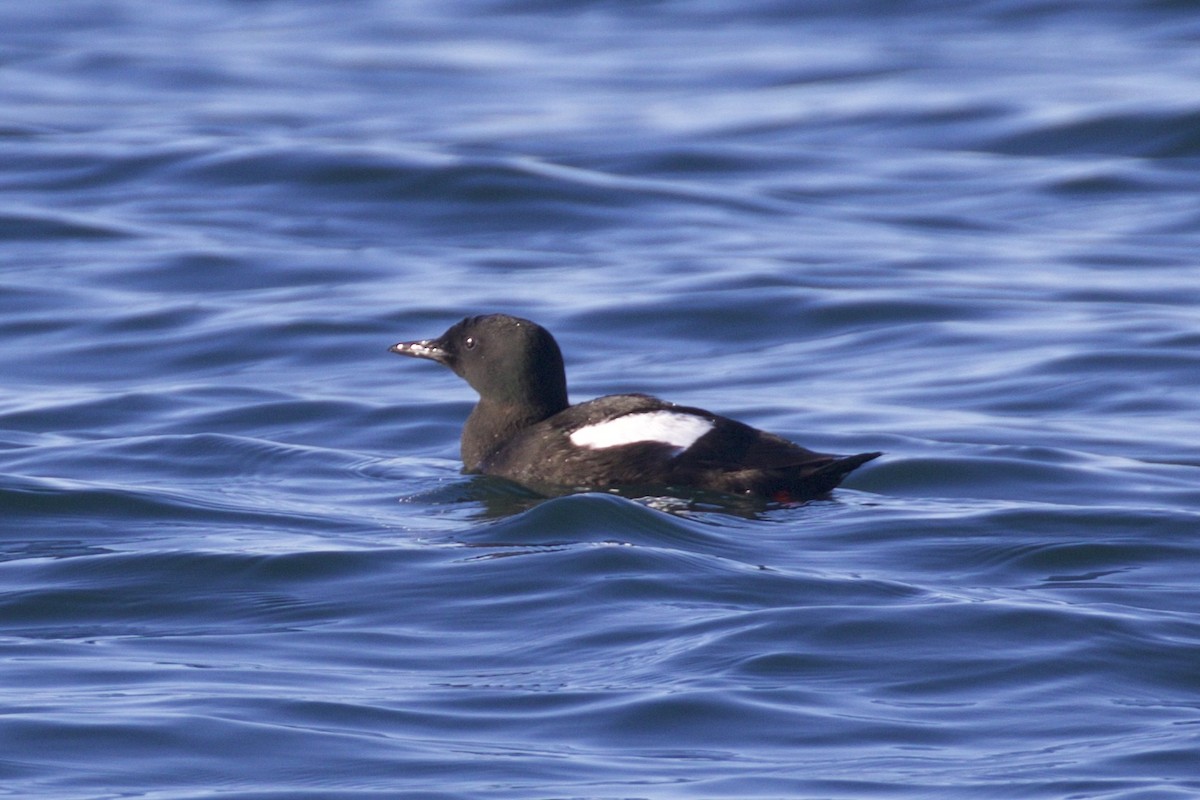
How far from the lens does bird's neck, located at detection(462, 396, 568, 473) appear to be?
8820 mm

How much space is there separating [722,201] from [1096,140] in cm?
370

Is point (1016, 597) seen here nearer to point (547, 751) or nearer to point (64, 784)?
point (547, 751)

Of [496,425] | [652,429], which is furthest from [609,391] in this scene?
[652,429]

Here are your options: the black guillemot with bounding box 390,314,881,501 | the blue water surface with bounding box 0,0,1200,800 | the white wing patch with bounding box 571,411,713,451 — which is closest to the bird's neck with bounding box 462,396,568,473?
the black guillemot with bounding box 390,314,881,501

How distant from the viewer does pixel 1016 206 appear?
52.7 ft

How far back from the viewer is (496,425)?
8.88 meters

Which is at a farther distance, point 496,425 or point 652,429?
point 496,425

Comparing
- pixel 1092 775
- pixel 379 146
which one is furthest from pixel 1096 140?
pixel 1092 775

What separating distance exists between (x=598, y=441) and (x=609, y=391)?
8.39 ft

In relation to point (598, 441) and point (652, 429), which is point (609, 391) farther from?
point (652, 429)

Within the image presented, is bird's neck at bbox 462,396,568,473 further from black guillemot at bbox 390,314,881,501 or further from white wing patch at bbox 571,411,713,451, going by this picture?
white wing patch at bbox 571,411,713,451

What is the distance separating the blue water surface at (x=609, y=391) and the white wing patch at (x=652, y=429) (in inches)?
11.8

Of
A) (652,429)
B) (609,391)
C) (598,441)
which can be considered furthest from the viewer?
(609,391)

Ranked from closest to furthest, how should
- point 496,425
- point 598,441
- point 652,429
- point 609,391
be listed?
point 652,429 < point 598,441 < point 496,425 < point 609,391
